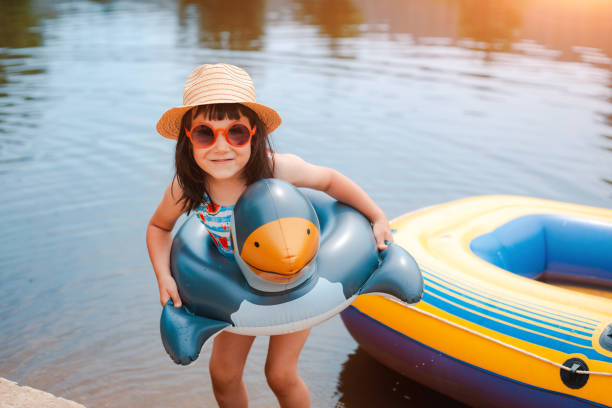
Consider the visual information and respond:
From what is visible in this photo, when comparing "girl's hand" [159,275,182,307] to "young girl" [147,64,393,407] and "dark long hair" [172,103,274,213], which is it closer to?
"young girl" [147,64,393,407]

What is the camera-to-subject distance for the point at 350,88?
8703mm

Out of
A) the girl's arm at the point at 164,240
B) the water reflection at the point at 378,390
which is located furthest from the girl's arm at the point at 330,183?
the water reflection at the point at 378,390

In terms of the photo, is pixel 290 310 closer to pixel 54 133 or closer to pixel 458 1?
pixel 54 133

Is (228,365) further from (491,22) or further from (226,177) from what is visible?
(491,22)

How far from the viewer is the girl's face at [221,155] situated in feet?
5.96

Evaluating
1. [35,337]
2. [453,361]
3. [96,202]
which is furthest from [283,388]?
[96,202]

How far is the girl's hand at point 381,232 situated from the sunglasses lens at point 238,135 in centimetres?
55

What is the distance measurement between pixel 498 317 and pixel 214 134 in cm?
136

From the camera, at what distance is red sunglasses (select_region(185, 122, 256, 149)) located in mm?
1812

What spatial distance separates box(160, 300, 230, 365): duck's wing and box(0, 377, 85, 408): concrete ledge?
926 mm

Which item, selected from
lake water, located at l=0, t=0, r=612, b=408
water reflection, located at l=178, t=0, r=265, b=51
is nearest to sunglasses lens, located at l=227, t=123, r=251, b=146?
lake water, located at l=0, t=0, r=612, b=408

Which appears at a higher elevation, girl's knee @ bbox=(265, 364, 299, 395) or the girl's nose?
the girl's nose

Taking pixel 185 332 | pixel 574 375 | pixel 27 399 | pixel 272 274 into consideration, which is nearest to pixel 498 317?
pixel 574 375

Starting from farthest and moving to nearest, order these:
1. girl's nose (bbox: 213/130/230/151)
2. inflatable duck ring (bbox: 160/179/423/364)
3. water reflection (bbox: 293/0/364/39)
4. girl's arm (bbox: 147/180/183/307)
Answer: water reflection (bbox: 293/0/364/39) → girl's arm (bbox: 147/180/183/307) → girl's nose (bbox: 213/130/230/151) → inflatable duck ring (bbox: 160/179/423/364)
